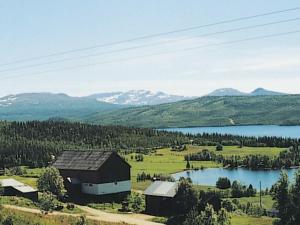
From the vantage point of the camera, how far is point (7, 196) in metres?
65.1

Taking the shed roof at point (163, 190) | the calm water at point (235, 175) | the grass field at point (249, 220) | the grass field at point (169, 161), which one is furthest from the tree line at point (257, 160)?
the grass field at point (249, 220)

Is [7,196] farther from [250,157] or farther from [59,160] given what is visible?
[250,157]

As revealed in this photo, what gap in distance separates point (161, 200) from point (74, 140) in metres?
111

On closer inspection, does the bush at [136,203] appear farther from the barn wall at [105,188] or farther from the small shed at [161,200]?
the barn wall at [105,188]

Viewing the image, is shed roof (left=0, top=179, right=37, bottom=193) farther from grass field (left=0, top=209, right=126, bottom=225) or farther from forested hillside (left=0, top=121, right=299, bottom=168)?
forested hillside (left=0, top=121, right=299, bottom=168)

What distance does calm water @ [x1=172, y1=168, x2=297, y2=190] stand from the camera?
101 metres

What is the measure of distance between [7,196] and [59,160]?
1172cm

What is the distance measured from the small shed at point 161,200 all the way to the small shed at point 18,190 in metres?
14.4

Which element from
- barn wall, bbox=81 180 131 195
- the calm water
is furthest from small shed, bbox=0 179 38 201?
the calm water

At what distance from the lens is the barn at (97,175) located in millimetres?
68750

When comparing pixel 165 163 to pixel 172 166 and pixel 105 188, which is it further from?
pixel 105 188

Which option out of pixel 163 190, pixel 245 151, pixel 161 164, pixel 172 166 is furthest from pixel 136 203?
pixel 245 151

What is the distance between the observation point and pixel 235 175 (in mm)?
113375

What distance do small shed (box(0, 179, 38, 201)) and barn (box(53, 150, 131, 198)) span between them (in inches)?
235
